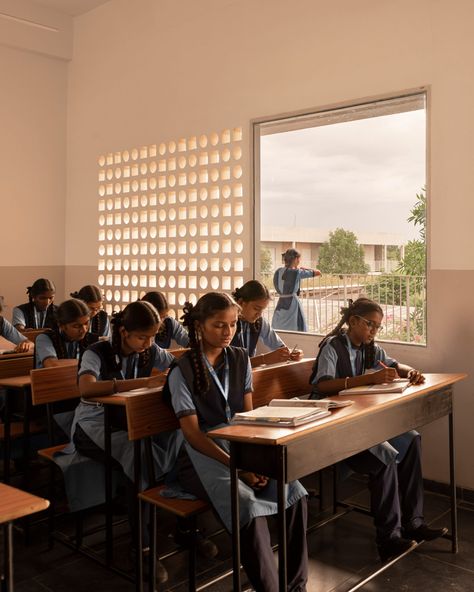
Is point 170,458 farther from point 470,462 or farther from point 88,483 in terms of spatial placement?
point 470,462

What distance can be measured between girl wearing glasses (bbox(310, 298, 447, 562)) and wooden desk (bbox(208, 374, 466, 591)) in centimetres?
22

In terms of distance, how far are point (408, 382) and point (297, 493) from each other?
0.94m

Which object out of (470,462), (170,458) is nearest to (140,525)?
(170,458)

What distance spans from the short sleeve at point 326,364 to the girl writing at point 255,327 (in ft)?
2.24

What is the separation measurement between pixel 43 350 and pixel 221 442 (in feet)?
5.10

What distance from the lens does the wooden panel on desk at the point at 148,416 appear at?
2.58 metres

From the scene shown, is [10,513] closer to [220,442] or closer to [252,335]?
[220,442]

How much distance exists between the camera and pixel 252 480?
2.47m

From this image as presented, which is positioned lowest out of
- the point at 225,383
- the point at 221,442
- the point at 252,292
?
the point at 221,442

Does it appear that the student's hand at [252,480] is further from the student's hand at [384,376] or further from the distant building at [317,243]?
the distant building at [317,243]

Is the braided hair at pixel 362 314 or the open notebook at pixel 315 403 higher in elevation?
the braided hair at pixel 362 314

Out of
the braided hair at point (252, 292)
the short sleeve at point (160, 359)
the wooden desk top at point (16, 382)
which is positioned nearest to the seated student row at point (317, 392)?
the short sleeve at point (160, 359)

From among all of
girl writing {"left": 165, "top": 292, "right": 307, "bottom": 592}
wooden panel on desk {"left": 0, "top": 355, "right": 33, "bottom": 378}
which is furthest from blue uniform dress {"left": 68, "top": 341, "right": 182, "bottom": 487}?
wooden panel on desk {"left": 0, "top": 355, "right": 33, "bottom": 378}

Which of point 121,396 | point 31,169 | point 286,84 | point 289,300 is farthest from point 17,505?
point 31,169
